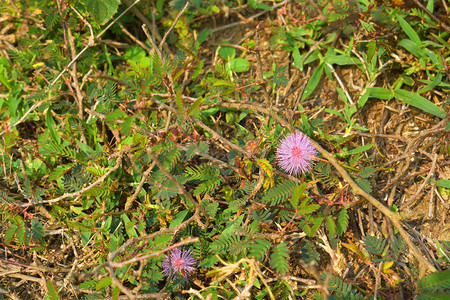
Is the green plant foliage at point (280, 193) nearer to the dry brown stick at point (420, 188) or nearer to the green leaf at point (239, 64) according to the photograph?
the dry brown stick at point (420, 188)

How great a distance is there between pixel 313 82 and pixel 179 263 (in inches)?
59.0

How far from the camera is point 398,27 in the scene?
2.41 meters

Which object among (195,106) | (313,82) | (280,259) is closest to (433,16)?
(313,82)

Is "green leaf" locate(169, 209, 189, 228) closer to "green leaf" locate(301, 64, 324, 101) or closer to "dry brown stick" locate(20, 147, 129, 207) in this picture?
"dry brown stick" locate(20, 147, 129, 207)

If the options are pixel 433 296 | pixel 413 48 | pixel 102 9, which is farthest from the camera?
pixel 413 48

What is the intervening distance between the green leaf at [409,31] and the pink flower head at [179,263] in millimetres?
2008

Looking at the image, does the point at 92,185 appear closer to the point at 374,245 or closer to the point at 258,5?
the point at 374,245

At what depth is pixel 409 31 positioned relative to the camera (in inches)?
96.7

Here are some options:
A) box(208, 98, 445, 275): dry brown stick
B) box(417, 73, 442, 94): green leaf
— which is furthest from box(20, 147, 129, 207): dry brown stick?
box(417, 73, 442, 94): green leaf

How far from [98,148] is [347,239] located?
1.63 m

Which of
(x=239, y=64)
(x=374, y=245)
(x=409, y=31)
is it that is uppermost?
(x=409, y=31)

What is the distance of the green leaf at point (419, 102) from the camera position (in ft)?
7.67

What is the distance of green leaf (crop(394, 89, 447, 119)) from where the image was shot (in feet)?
7.67

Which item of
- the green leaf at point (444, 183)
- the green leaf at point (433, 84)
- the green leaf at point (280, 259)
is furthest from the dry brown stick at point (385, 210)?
the green leaf at point (433, 84)
